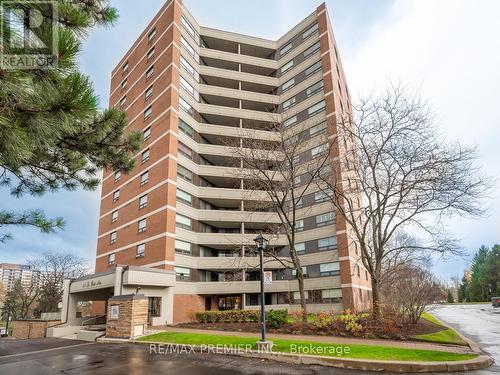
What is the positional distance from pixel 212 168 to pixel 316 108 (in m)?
14.6

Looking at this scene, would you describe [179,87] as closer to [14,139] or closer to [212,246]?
[212,246]

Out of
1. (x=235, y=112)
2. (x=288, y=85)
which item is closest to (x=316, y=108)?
(x=288, y=85)

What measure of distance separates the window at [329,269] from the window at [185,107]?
74.5 feet

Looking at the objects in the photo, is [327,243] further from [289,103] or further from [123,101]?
[123,101]

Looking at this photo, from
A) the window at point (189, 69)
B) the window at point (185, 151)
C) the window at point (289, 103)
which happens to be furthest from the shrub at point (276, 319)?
the window at point (189, 69)

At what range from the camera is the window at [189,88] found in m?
36.4

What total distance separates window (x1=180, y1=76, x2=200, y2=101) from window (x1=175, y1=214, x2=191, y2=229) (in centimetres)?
1518

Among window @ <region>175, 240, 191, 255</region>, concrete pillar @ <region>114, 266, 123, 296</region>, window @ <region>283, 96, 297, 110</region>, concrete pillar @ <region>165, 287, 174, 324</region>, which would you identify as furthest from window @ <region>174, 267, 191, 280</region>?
window @ <region>283, 96, 297, 110</region>

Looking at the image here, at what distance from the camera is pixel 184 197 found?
33062 millimetres

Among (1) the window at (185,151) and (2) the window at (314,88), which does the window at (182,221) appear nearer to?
(1) the window at (185,151)

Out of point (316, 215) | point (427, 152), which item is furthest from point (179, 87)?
point (427, 152)

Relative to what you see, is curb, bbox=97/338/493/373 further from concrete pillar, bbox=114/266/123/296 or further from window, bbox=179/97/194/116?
window, bbox=179/97/194/116

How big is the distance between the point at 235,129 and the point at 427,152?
87.0 ft

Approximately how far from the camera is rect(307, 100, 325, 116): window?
3762 cm
